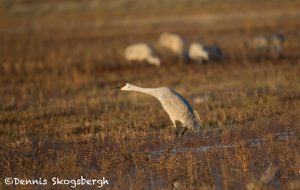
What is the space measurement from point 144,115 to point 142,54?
357 inches

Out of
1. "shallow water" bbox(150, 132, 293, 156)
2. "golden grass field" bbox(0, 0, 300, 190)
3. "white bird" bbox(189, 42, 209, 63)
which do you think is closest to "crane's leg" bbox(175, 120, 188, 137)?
"golden grass field" bbox(0, 0, 300, 190)

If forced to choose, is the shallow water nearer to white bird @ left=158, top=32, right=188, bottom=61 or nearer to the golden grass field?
the golden grass field

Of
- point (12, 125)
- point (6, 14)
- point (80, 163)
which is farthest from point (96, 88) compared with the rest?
point (6, 14)

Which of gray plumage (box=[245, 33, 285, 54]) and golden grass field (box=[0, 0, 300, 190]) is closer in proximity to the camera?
golden grass field (box=[0, 0, 300, 190])

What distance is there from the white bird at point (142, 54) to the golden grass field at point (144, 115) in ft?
1.06

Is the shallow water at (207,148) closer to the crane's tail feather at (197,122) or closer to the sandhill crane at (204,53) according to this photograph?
the crane's tail feather at (197,122)

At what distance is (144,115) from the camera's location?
12367 millimetres

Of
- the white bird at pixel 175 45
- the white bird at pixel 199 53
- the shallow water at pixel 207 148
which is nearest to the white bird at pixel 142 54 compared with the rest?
the white bird at pixel 175 45

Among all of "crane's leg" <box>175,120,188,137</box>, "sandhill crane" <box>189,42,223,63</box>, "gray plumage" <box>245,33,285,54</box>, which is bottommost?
"crane's leg" <box>175,120,188,137</box>

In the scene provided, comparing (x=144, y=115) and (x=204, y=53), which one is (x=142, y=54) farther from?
(x=144, y=115)

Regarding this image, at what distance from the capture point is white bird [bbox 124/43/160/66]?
20.7 m

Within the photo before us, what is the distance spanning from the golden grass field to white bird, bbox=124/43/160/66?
324 millimetres

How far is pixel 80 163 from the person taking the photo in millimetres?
9008

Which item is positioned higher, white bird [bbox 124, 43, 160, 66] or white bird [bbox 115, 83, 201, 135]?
white bird [bbox 124, 43, 160, 66]
